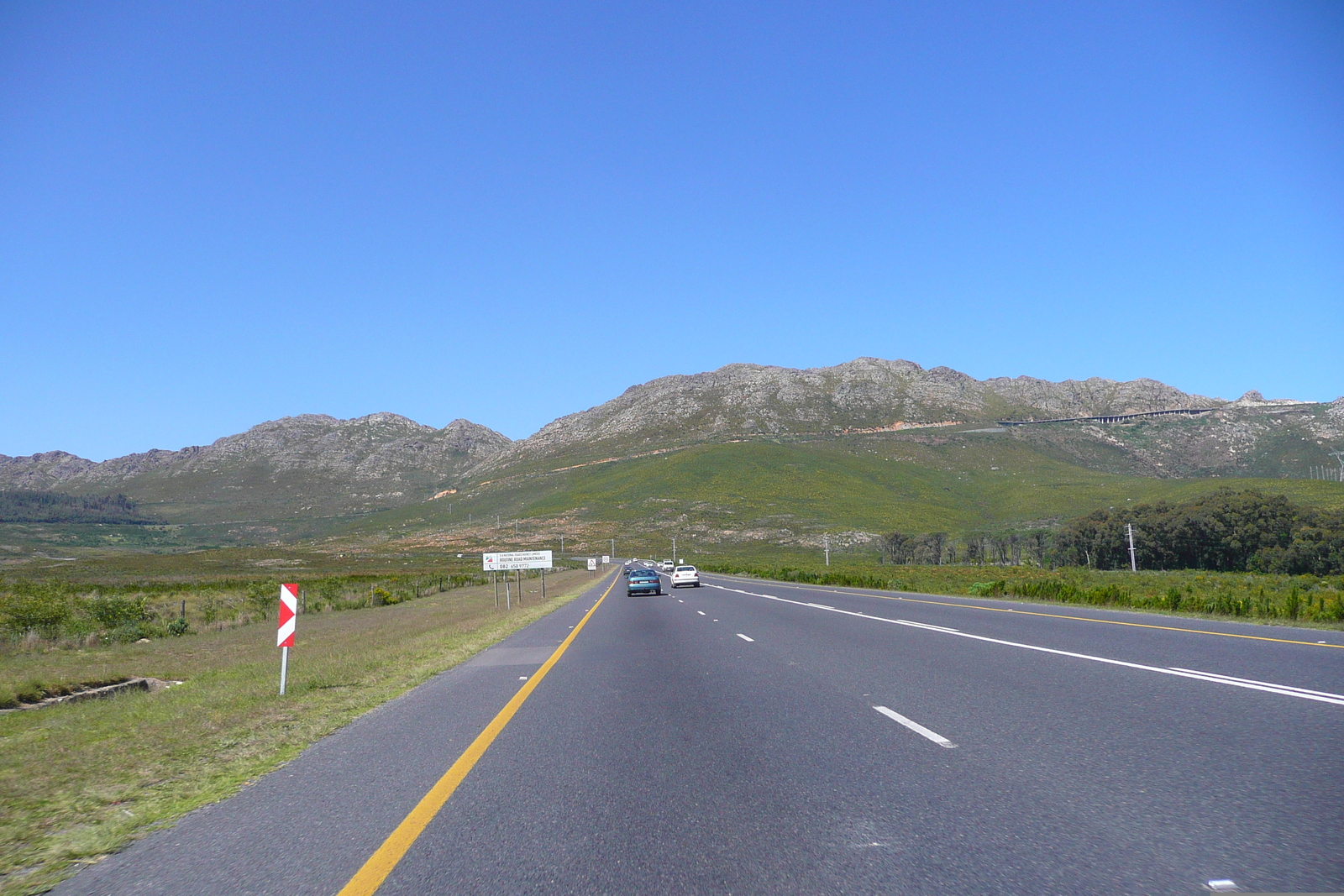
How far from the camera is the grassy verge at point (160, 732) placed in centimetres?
570

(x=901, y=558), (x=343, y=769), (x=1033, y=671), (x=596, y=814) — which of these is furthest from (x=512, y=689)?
(x=901, y=558)

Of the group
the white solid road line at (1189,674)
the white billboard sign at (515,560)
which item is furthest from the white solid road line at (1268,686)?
the white billboard sign at (515,560)

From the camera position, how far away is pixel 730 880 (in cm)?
435

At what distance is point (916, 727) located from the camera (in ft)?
26.3

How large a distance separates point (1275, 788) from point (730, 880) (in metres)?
3.84

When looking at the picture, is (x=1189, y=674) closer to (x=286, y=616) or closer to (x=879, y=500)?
(x=286, y=616)

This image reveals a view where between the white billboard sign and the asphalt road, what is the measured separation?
33386 mm

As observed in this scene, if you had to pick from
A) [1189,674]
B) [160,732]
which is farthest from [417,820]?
[1189,674]

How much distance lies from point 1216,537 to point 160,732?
101965 millimetres

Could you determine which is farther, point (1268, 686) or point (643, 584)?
point (643, 584)

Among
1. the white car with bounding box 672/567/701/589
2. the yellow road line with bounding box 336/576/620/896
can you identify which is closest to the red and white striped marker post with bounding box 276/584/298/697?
the yellow road line with bounding box 336/576/620/896

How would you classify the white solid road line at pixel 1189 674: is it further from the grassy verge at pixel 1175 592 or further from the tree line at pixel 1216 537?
the tree line at pixel 1216 537

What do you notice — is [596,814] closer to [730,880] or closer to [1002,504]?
[730,880]

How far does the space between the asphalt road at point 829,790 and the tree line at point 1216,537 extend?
8196 centimetres
